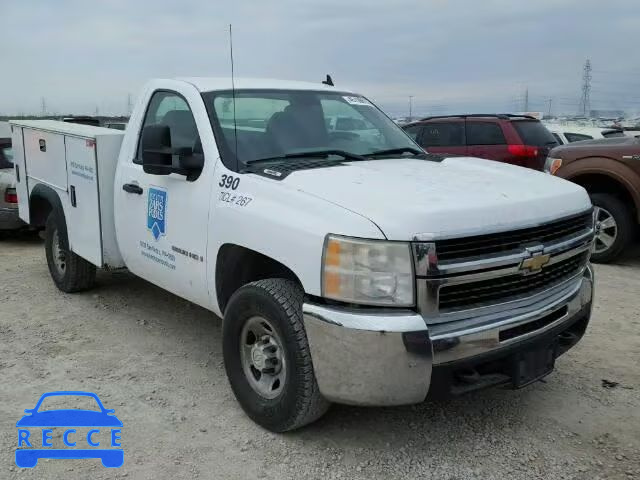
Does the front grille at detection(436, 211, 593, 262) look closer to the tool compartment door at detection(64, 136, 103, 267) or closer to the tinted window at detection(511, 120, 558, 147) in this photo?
A: the tool compartment door at detection(64, 136, 103, 267)

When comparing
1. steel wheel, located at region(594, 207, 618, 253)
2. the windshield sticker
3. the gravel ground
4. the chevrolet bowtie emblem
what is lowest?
the gravel ground

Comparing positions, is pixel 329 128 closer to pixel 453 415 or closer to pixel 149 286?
pixel 453 415

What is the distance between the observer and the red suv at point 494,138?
Answer: 1076 centimetres

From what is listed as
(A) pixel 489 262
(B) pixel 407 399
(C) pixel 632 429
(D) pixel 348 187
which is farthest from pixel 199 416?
(C) pixel 632 429

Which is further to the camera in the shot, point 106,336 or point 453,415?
point 106,336

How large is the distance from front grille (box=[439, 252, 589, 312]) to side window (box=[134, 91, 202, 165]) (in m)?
1.89

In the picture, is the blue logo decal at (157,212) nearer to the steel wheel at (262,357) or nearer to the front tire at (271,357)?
the front tire at (271,357)

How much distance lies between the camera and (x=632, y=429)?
3520 mm

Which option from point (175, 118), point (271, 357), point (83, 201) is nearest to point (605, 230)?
point (175, 118)

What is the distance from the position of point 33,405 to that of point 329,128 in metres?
2.56

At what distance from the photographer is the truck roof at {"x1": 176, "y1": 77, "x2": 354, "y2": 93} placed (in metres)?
4.30

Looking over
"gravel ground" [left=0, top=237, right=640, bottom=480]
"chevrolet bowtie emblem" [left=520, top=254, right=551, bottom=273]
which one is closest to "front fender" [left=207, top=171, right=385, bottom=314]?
"chevrolet bowtie emblem" [left=520, top=254, right=551, bottom=273]

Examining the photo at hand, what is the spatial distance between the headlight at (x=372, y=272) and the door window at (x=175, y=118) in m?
1.52

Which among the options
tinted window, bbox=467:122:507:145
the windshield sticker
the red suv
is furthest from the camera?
tinted window, bbox=467:122:507:145
